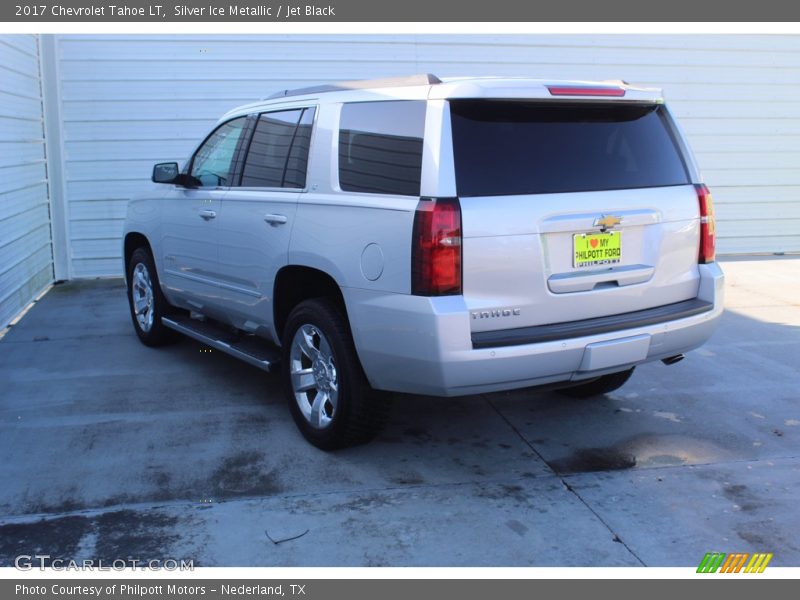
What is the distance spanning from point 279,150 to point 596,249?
210 centimetres

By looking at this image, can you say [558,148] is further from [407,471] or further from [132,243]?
[132,243]

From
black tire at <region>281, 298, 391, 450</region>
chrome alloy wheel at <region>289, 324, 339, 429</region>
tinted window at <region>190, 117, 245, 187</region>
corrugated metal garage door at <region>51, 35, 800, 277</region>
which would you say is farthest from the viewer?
corrugated metal garage door at <region>51, 35, 800, 277</region>

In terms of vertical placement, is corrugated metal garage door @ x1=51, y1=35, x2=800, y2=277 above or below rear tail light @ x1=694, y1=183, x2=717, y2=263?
above

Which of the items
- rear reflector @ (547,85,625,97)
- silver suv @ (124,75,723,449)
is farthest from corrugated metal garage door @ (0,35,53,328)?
rear reflector @ (547,85,625,97)

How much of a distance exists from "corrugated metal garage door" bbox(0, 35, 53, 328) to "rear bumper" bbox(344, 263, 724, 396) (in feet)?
16.6

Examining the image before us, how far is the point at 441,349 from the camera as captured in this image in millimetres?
3855

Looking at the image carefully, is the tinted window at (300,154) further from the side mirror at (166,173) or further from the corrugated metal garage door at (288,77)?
the corrugated metal garage door at (288,77)

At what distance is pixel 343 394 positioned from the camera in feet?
14.6

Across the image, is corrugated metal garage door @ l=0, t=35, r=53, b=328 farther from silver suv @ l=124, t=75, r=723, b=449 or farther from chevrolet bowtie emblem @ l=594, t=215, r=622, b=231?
chevrolet bowtie emblem @ l=594, t=215, r=622, b=231

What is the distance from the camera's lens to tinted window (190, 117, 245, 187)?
5809mm

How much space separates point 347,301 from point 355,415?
0.61m

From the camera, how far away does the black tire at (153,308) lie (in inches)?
269

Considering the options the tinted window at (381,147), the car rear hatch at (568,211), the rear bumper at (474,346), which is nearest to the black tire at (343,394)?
the rear bumper at (474,346)

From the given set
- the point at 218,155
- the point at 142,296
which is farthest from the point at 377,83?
the point at 142,296
